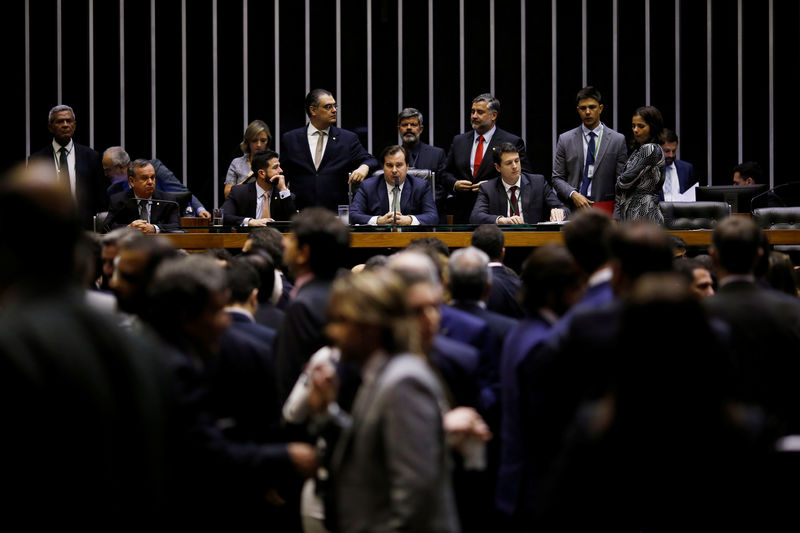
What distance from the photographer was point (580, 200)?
7004 millimetres

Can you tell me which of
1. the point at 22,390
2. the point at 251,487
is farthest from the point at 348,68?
the point at 22,390

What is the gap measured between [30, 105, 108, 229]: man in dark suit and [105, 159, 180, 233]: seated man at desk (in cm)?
61

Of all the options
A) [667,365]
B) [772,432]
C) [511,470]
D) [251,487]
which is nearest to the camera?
[667,365]

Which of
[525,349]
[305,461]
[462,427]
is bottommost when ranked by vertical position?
[305,461]

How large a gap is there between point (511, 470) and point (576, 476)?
2.76 feet

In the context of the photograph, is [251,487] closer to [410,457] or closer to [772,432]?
[410,457]

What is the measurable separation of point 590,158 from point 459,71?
8.75 feet

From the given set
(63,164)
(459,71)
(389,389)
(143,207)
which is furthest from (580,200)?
(389,389)

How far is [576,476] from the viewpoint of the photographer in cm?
201

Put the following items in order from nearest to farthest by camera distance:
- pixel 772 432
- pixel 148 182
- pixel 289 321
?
pixel 772 432
pixel 289 321
pixel 148 182

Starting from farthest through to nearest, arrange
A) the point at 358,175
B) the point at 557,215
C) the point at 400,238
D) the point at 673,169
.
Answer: the point at 673,169, the point at 358,175, the point at 557,215, the point at 400,238

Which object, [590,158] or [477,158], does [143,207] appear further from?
[590,158]

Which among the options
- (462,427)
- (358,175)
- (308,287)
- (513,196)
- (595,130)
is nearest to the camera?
(462,427)

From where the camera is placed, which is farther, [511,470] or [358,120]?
[358,120]
